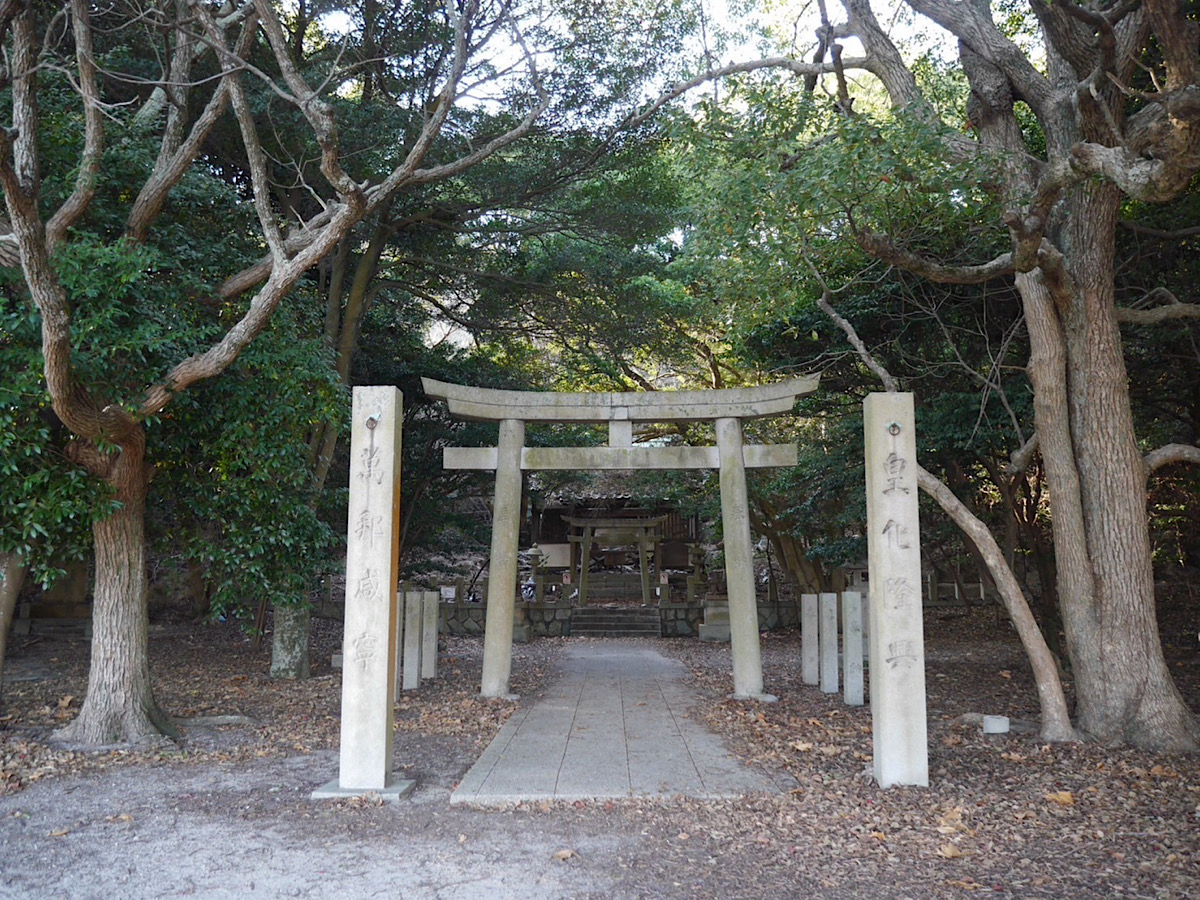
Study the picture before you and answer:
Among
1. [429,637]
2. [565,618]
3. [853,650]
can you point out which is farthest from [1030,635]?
[565,618]

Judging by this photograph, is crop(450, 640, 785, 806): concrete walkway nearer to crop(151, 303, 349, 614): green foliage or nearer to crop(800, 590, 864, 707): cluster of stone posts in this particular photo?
crop(800, 590, 864, 707): cluster of stone posts

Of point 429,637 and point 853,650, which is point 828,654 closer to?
point 853,650

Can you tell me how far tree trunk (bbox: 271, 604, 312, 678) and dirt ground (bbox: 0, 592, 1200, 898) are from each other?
2.34 m

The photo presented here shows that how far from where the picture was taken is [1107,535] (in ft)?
23.3

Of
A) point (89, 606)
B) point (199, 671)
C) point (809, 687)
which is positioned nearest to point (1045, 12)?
point (809, 687)

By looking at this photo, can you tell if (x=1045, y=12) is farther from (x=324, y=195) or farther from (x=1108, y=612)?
(x=324, y=195)

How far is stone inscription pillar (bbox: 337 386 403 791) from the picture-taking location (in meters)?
5.56

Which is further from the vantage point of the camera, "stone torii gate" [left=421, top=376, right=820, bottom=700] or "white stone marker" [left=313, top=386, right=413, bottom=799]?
"stone torii gate" [left=421, top=376, right=820, bottom=700]

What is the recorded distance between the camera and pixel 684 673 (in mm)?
12312

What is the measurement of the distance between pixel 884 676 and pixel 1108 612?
2.65 m

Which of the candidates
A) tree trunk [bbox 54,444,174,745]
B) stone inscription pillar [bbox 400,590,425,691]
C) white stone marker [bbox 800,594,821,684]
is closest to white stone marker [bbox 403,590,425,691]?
stone inscription pillar [bbox 400,590,425,691]

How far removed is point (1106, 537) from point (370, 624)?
5.84m

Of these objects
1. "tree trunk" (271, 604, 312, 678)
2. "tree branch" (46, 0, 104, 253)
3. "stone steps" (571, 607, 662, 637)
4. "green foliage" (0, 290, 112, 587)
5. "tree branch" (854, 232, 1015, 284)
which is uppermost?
"tree branch" (46, 0, 104, 253)

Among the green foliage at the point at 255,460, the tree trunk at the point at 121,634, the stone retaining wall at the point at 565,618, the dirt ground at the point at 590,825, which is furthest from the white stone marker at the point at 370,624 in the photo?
the stone retaining wall at the point at 565,618
